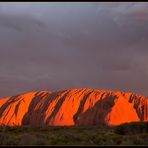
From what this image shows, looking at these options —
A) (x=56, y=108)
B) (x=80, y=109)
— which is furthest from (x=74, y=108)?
(x=56, y=108)

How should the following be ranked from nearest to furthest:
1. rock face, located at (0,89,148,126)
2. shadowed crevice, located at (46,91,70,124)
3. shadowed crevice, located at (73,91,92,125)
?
rock face, located at (0,89,148,126) < shadowed crevice, located at (73,91,92,125) < shadowed crevice, located at (46,91,70,124)

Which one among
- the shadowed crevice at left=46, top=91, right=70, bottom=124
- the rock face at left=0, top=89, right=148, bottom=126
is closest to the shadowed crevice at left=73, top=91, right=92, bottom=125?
the rock face at left=0, top=89, right=148, bottom=126

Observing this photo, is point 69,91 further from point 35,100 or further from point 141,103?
point 141,103

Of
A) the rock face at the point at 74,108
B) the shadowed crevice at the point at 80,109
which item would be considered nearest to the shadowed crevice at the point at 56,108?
the rock face at the point at 74,108

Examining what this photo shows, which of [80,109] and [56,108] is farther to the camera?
[56,108]

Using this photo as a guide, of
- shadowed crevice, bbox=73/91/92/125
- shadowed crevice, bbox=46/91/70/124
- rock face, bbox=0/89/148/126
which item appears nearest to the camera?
rock face, bbox=0/89/148/126

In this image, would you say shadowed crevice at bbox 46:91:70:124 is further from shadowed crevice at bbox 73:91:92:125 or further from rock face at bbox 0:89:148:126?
shadowed crevice at bbox 73:91:92:125

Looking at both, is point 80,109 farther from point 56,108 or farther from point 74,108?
point 56,108

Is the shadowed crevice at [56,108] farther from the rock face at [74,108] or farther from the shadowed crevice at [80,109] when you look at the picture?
the shadowed crevice at [80,109]

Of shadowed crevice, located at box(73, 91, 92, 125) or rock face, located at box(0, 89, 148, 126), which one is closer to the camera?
rock face, located at box(0, 89, 148, 126)
